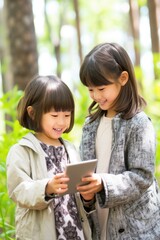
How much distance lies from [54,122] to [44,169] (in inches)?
11.8

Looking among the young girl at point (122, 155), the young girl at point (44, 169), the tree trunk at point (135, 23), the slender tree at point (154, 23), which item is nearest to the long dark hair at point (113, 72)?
the young girl at point (122, 155)

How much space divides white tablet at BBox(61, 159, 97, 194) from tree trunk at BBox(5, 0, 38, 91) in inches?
171

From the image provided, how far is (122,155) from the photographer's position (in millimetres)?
2969

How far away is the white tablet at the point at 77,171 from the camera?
2.50m

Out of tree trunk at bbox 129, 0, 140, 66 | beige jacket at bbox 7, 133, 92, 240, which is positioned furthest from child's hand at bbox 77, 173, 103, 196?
tree trunk at bbox 129, 0, 140, 66

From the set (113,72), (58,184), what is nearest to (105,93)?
(113,72)

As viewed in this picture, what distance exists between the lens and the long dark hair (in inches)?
117

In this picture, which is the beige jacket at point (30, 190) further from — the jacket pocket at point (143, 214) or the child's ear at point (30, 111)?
the jacket pocket at point (143, 214)

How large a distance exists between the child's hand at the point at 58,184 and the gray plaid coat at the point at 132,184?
332mm

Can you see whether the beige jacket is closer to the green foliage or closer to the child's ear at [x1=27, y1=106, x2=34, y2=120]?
the child's ear at [x1=27, y1=106, x2=34, y2=120]

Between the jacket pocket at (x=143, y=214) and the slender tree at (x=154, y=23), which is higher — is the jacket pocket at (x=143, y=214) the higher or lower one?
the lower one

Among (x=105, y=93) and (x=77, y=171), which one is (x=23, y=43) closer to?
(x=105, y=93)

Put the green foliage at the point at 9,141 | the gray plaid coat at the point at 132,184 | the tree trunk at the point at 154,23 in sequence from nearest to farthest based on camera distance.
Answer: the gray plaid coat at the point at 132,184 < the green foliage at the point at 9,141 < the tree trunk at the point at 154,23

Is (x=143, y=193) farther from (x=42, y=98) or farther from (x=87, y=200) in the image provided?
(x=42, y=98)
